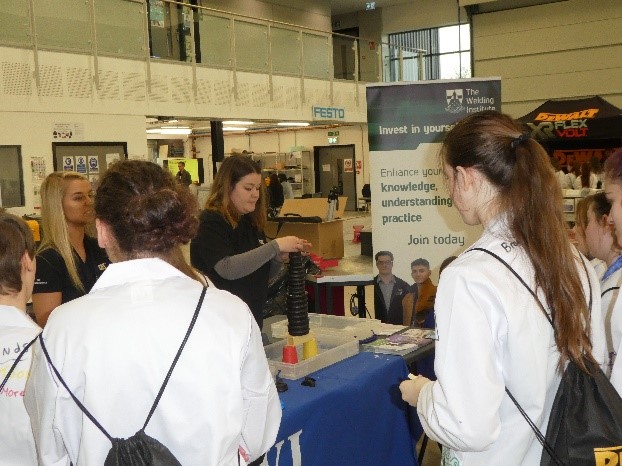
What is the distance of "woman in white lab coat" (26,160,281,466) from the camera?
1.20m

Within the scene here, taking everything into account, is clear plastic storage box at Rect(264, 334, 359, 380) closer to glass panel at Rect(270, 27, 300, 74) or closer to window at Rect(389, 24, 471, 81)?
glass panel at Rect(270, 27, 300, 74)

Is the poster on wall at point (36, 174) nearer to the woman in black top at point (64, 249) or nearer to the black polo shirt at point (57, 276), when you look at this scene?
the woman in black top at point (64, 249)

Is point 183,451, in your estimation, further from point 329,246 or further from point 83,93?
point 83,93

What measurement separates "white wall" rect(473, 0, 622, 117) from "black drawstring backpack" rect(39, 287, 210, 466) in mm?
9406

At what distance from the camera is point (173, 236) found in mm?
1336

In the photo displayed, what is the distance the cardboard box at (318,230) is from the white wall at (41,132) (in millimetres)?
2215

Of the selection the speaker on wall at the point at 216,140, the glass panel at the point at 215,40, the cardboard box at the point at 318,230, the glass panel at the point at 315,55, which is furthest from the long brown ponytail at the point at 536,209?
the speaker on wall at the point at 216,140

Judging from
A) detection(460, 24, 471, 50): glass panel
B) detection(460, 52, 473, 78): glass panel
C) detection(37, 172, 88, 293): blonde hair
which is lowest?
detection(37, 172, 88, 293): blonde hair

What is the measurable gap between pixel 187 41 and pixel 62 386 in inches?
341

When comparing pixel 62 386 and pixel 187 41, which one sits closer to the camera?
pixel 62 386

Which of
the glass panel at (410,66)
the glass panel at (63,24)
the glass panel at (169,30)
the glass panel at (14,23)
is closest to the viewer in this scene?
the glass panel at (14,23)

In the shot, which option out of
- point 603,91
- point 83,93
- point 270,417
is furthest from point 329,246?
point 270,417

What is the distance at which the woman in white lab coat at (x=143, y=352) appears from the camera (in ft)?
3.93

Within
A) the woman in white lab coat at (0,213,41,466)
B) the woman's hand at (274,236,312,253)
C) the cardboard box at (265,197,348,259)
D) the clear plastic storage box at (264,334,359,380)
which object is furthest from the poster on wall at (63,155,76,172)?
the woman in white lab coat at (0,213,41,466)
